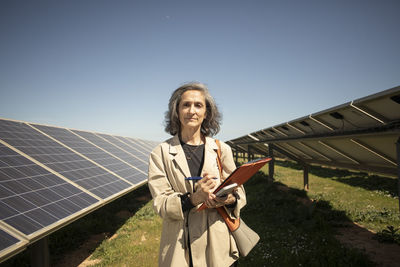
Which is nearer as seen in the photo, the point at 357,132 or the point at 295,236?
the point at 357,132

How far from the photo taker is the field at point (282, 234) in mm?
4867

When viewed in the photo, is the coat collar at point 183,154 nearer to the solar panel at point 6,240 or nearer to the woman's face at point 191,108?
the woman's face at point 191,108

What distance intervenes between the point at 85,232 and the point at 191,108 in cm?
648

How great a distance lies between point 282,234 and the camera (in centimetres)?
604

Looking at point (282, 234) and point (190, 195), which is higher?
point (190, 195)

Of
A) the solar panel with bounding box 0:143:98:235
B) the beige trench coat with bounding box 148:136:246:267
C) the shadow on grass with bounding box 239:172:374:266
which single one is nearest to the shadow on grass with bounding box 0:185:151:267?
the solar panel with bounding box 0:143:98:235

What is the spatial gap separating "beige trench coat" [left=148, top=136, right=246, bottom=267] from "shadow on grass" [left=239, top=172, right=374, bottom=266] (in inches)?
130

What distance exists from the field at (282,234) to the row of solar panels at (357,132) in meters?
1.75

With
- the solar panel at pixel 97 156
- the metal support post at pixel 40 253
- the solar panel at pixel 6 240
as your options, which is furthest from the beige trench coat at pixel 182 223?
the solar panel at pixel 97 156

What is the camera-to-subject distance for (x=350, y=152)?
22.4 feet

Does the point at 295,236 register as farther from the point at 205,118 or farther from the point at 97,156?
the point at 97,156

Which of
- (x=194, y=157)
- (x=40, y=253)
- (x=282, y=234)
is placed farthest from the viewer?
(x=282, y=234)

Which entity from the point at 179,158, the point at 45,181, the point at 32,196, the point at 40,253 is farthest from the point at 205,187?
the point at 45,181

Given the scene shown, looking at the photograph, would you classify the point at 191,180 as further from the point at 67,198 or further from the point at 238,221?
the point at 67,198
